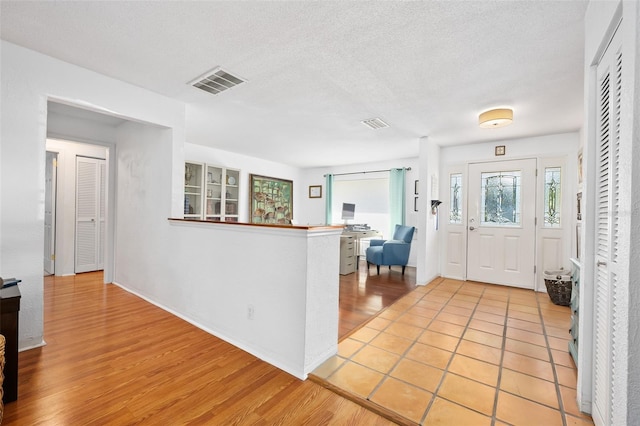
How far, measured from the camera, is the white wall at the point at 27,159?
2.10m

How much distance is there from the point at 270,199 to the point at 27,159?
481cm

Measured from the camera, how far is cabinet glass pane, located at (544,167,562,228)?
411 cm

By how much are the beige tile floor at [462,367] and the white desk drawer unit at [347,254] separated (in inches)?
69.7

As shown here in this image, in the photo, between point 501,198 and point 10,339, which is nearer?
point 10,339

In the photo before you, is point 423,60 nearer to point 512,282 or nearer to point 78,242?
point 512,282

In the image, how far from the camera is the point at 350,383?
1.84m

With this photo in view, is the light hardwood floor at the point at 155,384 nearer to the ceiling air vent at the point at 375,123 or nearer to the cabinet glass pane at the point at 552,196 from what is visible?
the ceiling air vent at the point at 375,123

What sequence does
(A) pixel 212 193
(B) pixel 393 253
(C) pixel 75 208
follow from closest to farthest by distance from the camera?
1. (C) pixel 75 208
2. (B) pixel 393 253
3. (A) pixel 212 193

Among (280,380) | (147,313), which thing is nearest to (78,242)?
(147,313)

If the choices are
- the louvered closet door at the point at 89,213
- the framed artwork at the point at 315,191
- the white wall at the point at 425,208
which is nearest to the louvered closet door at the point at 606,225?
the white wall at the point at 425,208

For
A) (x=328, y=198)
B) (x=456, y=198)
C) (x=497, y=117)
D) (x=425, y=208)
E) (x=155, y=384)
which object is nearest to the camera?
(x=155, y=384)

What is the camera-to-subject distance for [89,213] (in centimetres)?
474

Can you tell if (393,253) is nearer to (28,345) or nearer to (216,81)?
(216,81)

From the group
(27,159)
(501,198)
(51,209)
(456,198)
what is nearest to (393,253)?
(456,198)
